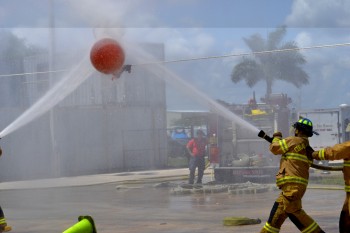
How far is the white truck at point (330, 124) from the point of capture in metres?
21.9

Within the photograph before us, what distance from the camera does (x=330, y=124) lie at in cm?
2223

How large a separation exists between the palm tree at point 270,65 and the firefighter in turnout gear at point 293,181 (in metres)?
17.2

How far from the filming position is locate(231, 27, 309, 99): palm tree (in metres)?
27.1

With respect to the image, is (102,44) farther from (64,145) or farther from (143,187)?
(64,145)

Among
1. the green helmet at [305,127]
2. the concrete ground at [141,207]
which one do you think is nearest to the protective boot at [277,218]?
the green helmet at [305,127]

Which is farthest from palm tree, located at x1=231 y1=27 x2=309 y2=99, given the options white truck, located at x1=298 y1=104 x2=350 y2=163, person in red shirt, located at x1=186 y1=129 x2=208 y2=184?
person in red shirt, located at x1=186 y1=129 x2=208 y2=184

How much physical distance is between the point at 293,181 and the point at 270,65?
19.8 metres

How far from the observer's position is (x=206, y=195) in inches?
615

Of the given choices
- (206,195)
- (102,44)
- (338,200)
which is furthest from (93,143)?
(102,44)

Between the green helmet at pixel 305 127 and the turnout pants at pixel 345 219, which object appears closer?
the turnout pants at pixel 345 219

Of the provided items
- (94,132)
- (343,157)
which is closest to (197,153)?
(94,132)

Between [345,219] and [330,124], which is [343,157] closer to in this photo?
[345,219]

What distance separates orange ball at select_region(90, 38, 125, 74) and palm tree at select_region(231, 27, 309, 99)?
1503 cm

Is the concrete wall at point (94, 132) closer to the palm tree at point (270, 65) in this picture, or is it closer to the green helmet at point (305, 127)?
the palm tree at point (270, 65)
